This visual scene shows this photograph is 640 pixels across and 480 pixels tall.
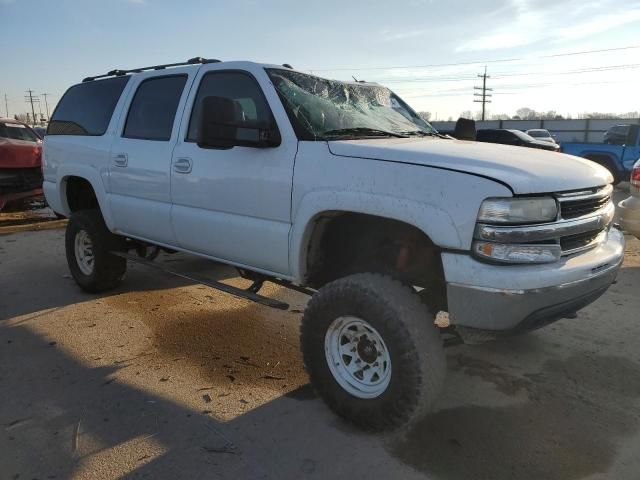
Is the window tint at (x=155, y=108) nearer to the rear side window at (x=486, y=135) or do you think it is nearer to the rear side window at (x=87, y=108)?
the rear side window at (x=87, y=108)

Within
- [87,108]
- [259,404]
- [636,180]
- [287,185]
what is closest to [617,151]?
[636,180]

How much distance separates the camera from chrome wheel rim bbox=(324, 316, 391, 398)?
119 inches

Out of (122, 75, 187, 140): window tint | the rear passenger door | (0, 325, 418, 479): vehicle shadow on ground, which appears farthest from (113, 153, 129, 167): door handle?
(0, 325, 418, 479): vehicle shadow on ground

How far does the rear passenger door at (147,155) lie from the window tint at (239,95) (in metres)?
0.18

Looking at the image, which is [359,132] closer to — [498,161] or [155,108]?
[498,161]

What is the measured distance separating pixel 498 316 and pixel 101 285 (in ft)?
14.1

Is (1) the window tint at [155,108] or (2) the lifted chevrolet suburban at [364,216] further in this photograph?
(1) the window tint at [155,108]

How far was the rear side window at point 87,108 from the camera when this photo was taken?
5.13 meters

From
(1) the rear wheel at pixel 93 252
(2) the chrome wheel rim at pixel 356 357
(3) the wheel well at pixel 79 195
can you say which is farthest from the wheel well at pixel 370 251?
(3) the wheel well at pixel 79 195

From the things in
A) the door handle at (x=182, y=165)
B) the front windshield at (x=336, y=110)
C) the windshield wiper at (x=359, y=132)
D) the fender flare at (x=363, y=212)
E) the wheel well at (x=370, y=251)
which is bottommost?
Answer: the wheel well at (x=370, y=251)

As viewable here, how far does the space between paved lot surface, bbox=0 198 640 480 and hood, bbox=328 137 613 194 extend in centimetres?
139

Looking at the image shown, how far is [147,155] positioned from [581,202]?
3247 millimetres

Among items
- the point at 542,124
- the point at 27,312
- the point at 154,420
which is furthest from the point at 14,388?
the point at 542,124

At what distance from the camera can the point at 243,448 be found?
9.53ft
